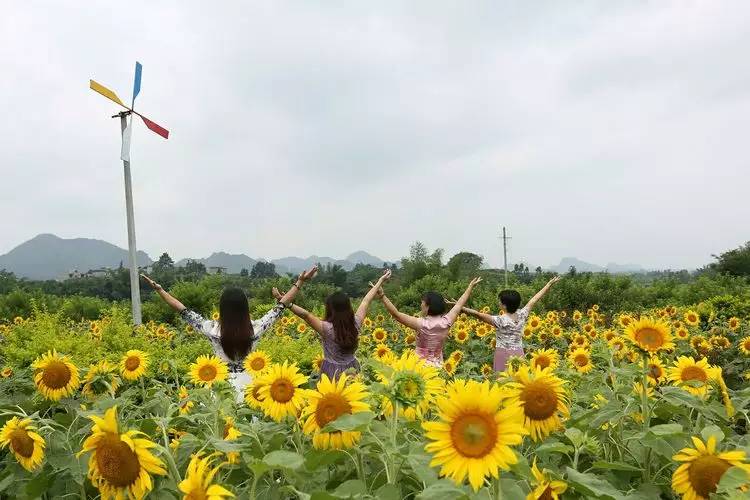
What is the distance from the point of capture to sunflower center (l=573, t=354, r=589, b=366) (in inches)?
137

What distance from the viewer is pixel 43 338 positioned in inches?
243

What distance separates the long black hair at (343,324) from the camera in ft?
14.7

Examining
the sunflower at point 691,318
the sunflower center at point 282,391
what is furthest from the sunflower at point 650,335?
the sunflower at point 691,318

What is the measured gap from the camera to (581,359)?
139 inches

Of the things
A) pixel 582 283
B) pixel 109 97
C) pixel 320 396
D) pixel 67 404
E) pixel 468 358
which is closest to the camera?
pixel 320 396

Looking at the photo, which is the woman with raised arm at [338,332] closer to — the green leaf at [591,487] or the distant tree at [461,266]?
the green leaf at [591,487]

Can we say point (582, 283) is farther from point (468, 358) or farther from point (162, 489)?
point (162, 489)

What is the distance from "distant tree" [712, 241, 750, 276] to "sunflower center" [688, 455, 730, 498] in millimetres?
32839

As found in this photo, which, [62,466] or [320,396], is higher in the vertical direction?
[320,396]

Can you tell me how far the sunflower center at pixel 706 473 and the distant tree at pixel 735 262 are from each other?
32.8 m

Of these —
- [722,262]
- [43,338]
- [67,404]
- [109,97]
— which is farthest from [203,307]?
[722,262]

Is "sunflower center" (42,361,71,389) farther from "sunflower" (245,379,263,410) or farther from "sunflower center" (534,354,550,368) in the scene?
"sunflower center" (534,354,550,368)

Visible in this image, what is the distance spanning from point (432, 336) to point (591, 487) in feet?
13.7

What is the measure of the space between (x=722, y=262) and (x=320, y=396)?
3769 centimetres
